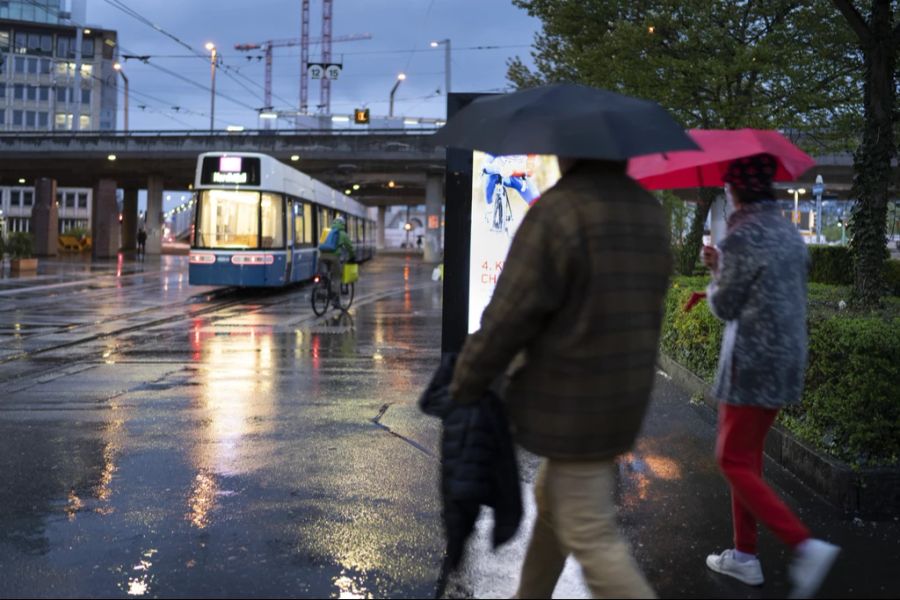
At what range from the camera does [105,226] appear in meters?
61.3

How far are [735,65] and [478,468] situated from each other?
13.9 m

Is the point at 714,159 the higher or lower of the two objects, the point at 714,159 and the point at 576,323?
the higher

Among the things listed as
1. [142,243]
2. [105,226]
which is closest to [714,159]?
[142,243]

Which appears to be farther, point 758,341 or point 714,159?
point 714,159

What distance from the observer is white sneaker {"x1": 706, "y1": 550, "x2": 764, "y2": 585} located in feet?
14.5

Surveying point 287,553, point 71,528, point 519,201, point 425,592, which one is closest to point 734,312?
point 425,592

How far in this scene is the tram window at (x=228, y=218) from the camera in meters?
24.8

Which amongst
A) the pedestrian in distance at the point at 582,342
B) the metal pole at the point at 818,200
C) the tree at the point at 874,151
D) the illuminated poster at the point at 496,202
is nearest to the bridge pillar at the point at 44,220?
the metal pole at the point at 818,200

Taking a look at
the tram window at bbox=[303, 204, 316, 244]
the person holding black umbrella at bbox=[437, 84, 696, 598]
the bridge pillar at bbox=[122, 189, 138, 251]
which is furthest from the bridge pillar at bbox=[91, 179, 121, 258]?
the person holding black umbrella at bbox=[437, 84, 696, 598]

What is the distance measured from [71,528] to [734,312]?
345cm

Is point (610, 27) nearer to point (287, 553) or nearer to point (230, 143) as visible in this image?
point (287, 553)

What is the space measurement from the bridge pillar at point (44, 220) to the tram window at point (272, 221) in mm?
39805

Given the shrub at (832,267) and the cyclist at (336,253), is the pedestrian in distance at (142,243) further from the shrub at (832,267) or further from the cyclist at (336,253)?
the shrub at (832,267)

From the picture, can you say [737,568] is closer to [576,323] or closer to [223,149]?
[576,323]
